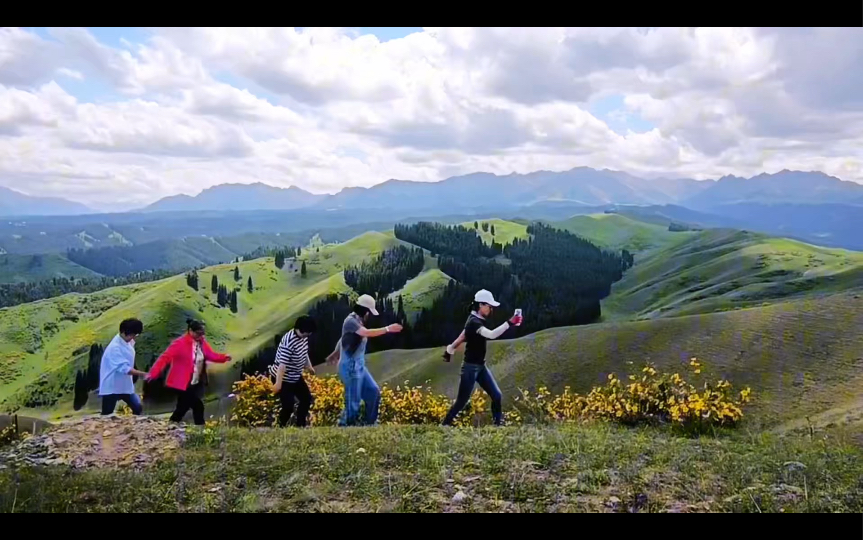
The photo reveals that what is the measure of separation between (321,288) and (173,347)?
162 m

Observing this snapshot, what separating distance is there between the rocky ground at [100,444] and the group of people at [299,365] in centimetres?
140

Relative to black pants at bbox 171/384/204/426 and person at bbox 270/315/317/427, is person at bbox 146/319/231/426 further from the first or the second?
person at bbox 270/315/317/427

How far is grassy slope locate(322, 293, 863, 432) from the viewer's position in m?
24.9

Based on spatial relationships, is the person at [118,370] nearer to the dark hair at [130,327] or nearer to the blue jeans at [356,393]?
the dark hair at [130,327]

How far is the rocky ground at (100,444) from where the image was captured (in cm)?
1000

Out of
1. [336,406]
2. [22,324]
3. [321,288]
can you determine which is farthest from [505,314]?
[22,324]

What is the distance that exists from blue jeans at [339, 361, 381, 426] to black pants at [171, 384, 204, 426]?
9.70 ft

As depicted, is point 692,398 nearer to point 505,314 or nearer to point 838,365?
point 838,365

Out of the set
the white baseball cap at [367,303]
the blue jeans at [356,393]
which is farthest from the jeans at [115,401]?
the white baseball cap at [367,303]

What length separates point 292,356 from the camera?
43.9 ft

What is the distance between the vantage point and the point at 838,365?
26391 mm

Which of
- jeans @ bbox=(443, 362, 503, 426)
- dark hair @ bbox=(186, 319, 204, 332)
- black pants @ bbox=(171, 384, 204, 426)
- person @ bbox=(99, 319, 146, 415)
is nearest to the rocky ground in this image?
black pants @ bbox=(171, 384, 204, 426)

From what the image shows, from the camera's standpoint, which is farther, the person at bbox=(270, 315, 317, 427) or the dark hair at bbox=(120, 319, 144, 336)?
the dark hair at bbox=(120, 319, 144, 336)

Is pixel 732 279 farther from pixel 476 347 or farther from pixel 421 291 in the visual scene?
pixel 476 347
